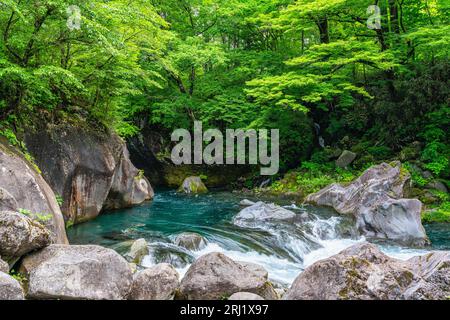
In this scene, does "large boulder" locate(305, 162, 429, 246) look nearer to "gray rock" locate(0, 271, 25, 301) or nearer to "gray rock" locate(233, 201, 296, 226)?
"gray rock" locate(233, 201, 296, 226)

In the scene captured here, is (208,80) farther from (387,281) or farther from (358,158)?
(387,281)

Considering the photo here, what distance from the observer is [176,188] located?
2142 centimetres

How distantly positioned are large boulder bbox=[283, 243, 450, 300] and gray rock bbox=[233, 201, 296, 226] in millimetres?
7352

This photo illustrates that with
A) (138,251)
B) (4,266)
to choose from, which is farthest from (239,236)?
(4,266)

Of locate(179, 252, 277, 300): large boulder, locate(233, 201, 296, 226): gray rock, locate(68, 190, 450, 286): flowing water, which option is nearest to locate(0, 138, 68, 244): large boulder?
locate(68, 190, 450, 286): flowing water

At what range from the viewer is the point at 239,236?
10.8 metres

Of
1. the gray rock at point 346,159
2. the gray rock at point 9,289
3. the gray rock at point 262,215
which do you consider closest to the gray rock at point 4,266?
the gray rock at point 9,289

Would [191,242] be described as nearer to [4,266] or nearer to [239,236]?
[239,236]

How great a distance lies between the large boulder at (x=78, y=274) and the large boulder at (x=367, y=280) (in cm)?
225

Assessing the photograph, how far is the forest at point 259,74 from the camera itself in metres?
9.44

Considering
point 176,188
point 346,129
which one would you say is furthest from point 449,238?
point 176,188

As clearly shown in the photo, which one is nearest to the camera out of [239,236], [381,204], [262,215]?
[239,236]

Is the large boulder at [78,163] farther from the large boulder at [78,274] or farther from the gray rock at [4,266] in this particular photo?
the gray rock at [4,266]

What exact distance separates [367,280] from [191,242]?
5.43 metres
